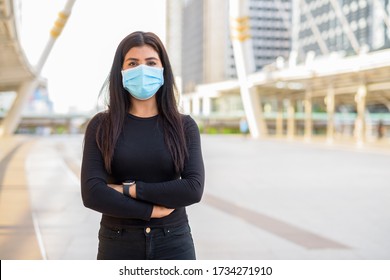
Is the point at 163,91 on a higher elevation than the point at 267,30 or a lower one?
lower

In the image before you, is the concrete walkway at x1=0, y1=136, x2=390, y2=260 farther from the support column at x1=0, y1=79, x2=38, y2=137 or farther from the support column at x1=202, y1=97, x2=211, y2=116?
the support column at x1=0, y1=79, x2=38, y2=137

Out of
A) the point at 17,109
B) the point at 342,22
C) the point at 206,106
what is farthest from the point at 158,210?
the point at 17,109

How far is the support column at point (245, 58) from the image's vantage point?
36.4 ft

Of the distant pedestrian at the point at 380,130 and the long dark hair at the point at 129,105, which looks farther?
the distant pedestrian at the point at 380,130

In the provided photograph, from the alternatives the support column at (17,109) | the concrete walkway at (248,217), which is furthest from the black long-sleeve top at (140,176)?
the support column at (17,109)

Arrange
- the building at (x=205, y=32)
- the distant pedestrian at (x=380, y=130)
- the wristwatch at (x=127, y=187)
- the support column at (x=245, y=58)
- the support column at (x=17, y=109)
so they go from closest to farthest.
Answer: the wristwatch at (x=127, y=187) → the building at (x=205, y=32) → the support column at (x=245, y=58) → the support column at (x=17, y=109) → the distant pedestrian at (x=380, y=130)

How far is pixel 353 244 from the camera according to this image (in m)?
3.38

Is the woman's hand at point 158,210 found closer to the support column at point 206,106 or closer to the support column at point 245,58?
the support column at point 245,58

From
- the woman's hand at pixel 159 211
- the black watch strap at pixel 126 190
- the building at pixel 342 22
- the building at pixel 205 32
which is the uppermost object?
the building at pixel 342 22

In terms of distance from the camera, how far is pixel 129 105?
1669 mm

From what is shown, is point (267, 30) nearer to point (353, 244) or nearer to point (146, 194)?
point (353, 244)

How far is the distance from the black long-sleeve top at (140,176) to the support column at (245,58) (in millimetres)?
8998
